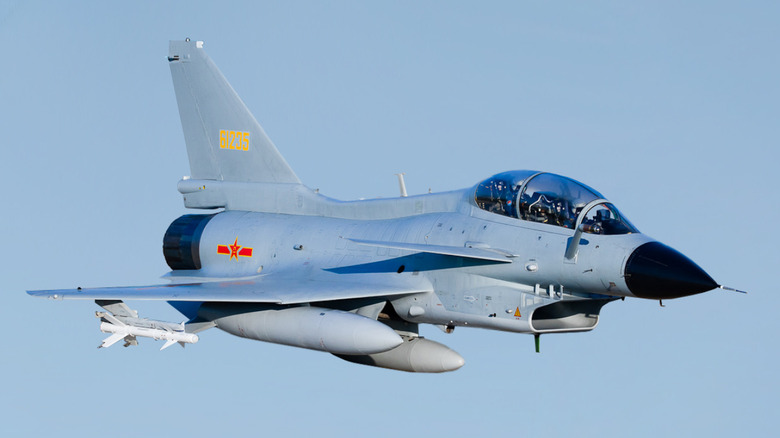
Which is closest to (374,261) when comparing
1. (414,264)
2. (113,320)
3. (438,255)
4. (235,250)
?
(414,264)

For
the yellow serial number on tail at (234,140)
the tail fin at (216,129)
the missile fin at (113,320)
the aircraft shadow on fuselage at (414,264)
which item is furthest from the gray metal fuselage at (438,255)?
the missile fin at (113,320)

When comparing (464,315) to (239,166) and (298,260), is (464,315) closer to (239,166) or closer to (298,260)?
(298,260)

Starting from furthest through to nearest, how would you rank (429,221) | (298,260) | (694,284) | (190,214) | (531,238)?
(190,214) → (298,260) → (429,221) → (531,238) → (694,284)

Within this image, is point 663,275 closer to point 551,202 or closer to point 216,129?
point 551,202

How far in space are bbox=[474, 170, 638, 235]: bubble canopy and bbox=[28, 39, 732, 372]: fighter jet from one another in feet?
0.05

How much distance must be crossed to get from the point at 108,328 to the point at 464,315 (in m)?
4.71

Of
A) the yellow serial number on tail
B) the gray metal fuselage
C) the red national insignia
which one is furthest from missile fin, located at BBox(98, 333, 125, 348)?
the yellow serial number on tail

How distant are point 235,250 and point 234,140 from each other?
6.44ft

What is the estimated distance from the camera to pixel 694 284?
12750mm

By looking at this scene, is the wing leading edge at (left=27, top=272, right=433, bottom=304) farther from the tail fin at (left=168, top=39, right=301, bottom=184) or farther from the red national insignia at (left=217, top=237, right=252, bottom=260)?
the tail fin at (left=168, top=39, right=301, bottom=184)

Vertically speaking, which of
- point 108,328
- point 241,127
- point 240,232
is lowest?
point 108,328

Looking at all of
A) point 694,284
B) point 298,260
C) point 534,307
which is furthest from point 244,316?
point 694,284

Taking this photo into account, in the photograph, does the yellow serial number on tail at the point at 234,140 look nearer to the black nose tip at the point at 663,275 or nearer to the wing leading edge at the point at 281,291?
the wing leading edge at the point at 281,291

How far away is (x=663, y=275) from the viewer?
42.2 feet
